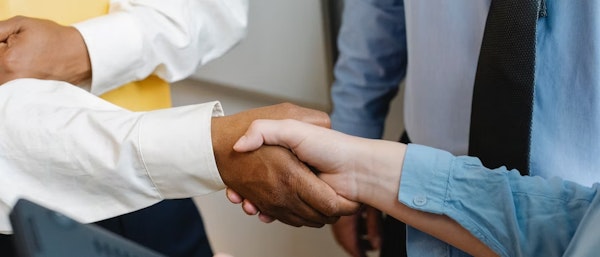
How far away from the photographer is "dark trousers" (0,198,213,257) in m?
0.83

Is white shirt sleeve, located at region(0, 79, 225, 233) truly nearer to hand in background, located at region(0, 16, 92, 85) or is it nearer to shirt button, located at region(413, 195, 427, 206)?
hand in background, located at region(0, 16, 92, 85)

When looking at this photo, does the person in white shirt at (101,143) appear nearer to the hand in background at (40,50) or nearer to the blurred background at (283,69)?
the hand in background at (40,50)

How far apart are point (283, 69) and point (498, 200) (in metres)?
0.62

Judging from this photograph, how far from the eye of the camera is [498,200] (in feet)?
2.19

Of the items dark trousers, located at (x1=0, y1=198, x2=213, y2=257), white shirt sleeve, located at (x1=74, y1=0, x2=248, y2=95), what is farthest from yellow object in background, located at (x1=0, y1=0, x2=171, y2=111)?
dark trousers, located at (x1=0, y1=198, x2=213, y2=257)

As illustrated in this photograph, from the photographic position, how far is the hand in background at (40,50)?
0.72 meters

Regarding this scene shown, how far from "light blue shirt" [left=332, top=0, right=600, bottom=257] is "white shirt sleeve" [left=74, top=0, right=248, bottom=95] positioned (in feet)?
0.63

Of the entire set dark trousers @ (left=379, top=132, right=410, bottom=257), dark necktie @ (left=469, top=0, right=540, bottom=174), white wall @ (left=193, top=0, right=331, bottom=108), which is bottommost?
dark trousers @ (left=379, top=132, right=410, bottom=257)

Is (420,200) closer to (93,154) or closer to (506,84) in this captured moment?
(506,84)

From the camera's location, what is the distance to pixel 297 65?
3.97ft

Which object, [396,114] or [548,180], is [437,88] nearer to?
[548,180]

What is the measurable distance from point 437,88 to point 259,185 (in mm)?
250

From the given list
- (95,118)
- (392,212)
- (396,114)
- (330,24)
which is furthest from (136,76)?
(396,114)

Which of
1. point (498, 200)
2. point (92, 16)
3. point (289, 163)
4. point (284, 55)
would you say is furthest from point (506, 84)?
point (284, 55)
